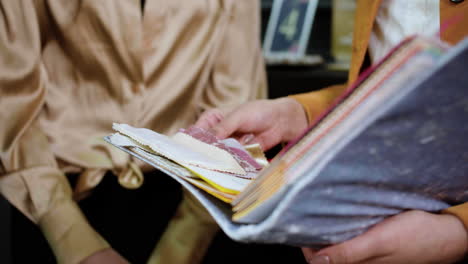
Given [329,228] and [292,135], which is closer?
[329,228]

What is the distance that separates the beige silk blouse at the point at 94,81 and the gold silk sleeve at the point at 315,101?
28 centimetres

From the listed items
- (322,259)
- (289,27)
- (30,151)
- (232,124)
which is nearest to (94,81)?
(30,151)

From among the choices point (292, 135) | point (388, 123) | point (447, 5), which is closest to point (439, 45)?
point (388, 123)

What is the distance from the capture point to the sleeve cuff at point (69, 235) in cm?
75

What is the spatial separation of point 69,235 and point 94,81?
1.26 ft

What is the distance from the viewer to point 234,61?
1069 mm

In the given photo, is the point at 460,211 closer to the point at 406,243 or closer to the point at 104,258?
the point at 406,243

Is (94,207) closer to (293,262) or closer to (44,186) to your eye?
(44,186)

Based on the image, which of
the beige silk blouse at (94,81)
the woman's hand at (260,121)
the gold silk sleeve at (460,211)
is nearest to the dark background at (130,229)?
the beige silk blouse at (94,81)

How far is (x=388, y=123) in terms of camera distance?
312 mm

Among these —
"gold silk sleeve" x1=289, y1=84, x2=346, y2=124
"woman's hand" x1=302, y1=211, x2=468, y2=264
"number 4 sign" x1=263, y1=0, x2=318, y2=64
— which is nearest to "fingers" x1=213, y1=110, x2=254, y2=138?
"gold silk sleeve" x1=289, y1=84, x2=346, y2=124

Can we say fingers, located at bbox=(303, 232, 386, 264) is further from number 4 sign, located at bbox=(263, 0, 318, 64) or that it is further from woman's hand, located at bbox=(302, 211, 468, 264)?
number 4 sign, located at bbox=(263, 0, 318, 64)

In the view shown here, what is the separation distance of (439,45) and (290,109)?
0.47 metres

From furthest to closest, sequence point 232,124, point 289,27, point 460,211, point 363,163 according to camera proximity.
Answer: point 289,27, point 232,124, point 460,211, point 363,163
